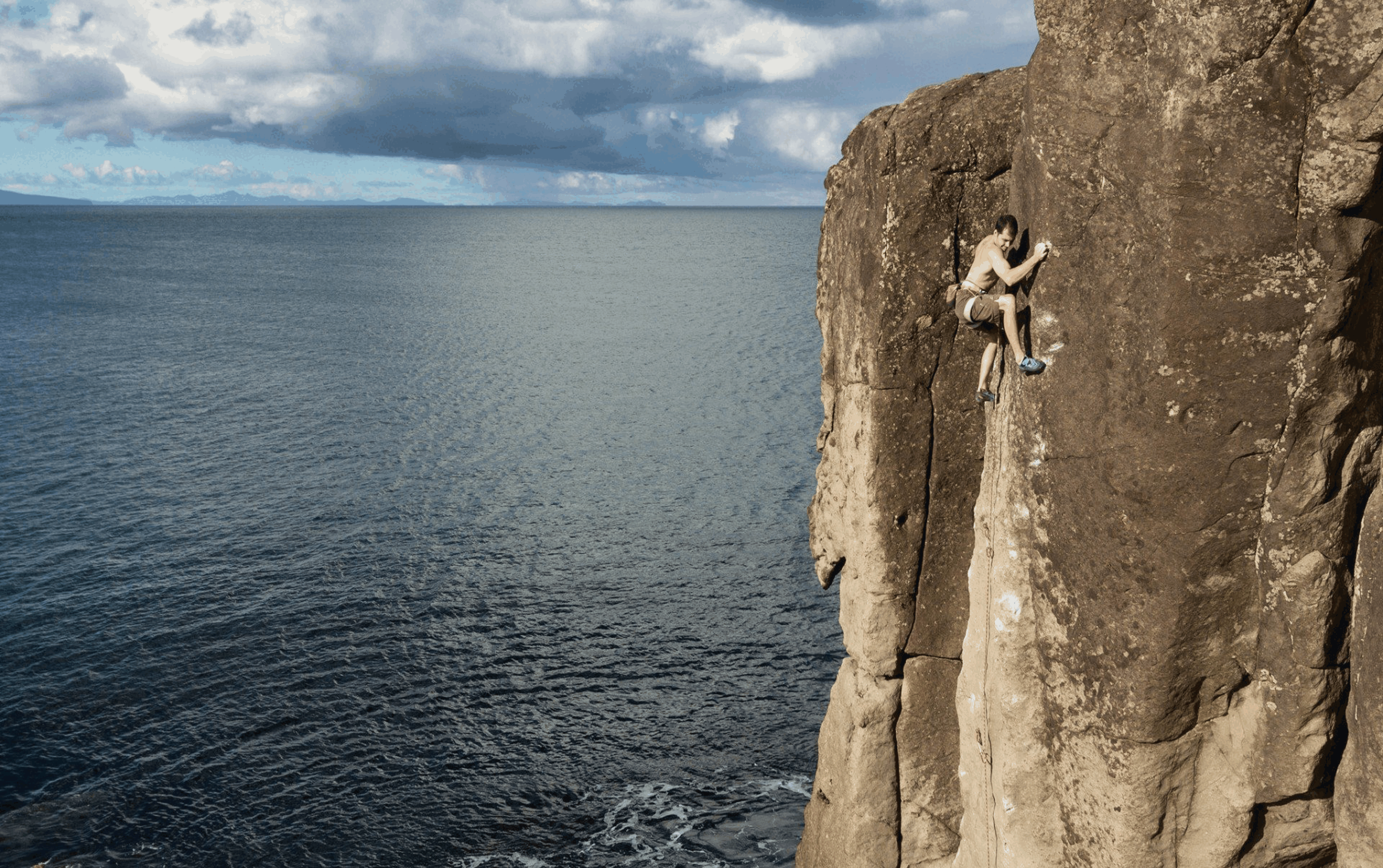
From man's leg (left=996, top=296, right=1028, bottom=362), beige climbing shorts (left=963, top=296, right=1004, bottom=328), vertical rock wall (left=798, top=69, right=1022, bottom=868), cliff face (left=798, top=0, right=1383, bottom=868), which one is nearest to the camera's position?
cliff face (left=798, top=0, right=1383, bottom=868)

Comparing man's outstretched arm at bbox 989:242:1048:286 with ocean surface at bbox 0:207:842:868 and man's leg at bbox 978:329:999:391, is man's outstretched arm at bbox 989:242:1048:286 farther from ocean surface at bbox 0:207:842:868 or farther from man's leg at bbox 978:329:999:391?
ocean surface at bbox 0:207:842:868

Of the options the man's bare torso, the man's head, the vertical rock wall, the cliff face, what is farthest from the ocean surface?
the man's head

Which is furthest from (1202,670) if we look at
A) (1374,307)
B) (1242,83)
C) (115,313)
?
(115,313)

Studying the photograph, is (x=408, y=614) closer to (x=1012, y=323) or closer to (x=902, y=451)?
(x=902, y=451)

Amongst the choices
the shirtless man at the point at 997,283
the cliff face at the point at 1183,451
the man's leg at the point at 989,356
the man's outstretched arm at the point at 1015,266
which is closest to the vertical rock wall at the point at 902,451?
the cliff face at the point at 1183,451

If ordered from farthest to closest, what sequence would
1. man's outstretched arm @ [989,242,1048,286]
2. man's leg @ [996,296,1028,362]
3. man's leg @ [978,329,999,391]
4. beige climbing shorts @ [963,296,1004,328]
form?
man's leg @ [978,329,999,391] → beige climbing shorts @ [963,296,1004,328] → man's leg @ [996,296,1028,362] → man's outstretched arm @ [989,242,1048,286]

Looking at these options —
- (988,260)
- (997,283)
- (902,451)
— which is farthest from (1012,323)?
(902,451)

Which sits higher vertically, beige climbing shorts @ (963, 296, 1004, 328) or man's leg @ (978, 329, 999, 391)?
beige climbing shorts @ (963, 296, 1004, 328)
